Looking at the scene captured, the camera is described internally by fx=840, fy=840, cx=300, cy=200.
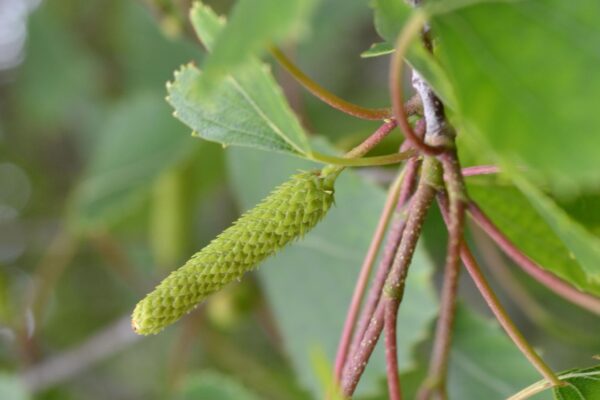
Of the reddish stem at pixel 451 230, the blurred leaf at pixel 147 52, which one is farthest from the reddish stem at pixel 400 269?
the blurred leaf at pixel 147 52

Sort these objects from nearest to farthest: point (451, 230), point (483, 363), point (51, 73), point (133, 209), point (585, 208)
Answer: point (451, 230)
point (585, 208)
point (483, 363)
point (133, 209)
point (51, 73)

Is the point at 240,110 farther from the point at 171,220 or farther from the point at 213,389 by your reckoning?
the point at 171,220

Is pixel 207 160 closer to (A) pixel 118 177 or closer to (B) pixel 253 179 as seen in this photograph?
(A) pixel 118 177

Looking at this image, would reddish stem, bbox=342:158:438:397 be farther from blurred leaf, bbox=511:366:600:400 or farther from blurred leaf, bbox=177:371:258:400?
blurred leaf, bbox=177:371:258:400

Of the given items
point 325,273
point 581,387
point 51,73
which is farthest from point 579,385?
point 51,73

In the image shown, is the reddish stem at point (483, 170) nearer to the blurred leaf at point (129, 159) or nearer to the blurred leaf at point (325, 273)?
the blurred leaf at point (325, 273)

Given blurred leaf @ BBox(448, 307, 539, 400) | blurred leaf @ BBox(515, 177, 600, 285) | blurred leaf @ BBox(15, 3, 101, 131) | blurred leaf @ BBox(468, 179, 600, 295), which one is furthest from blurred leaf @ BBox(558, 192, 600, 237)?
blurred leaf @ BBox(15, 3, 101, 131)
